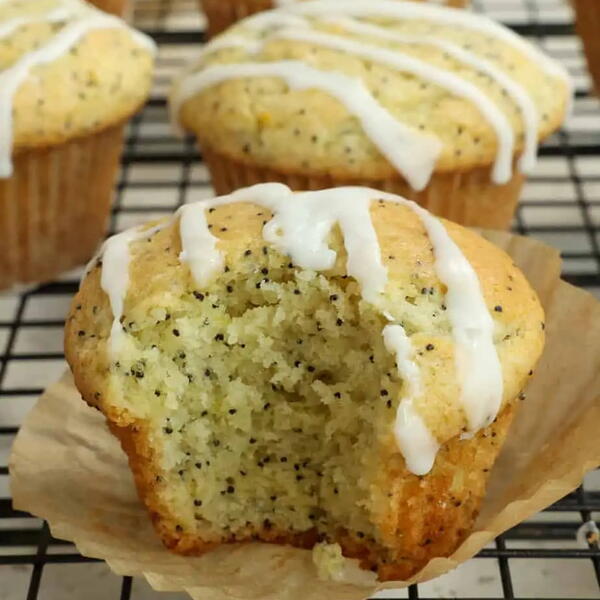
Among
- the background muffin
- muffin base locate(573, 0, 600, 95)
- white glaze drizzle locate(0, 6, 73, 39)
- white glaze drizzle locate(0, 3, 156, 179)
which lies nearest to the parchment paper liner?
white glaze drizzle locate(0, 3, 156, 179)

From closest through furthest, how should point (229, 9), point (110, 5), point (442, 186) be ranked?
point (442, 186)
point (229, 9)
point (110, 5)

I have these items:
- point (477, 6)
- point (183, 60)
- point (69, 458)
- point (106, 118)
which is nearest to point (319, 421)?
point (69, 458)

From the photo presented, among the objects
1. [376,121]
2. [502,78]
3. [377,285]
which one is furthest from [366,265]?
[502,78]

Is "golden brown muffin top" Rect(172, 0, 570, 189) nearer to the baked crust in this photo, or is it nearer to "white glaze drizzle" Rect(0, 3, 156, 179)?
the baked crust

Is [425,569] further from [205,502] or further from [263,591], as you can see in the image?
[205,502]

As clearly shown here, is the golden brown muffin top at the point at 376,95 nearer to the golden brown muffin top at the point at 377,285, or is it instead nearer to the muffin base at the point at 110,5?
the golden brown muffin top at the point at 377,285

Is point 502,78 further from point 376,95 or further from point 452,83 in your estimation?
point 376,95
